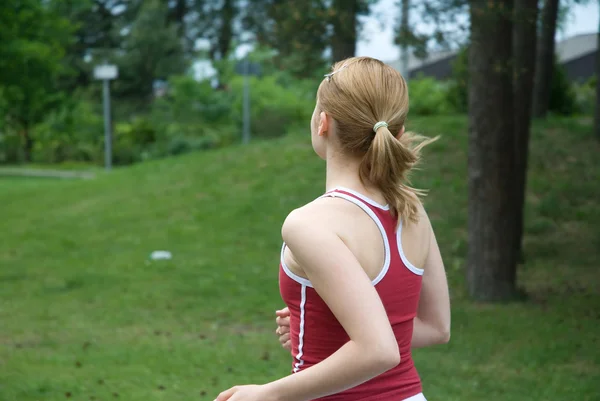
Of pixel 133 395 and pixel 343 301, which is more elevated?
pixel 343 301

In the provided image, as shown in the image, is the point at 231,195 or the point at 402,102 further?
the point at 231,195

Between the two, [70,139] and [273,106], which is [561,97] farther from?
[70,139]

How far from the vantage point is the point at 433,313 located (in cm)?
223

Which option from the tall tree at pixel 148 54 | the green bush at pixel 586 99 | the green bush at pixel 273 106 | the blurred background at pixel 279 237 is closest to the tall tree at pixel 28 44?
the blurred background at pixel 279 237

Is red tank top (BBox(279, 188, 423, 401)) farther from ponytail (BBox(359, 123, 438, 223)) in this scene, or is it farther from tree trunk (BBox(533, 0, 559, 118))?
tree trunk (BBox(533, 0, 559, 118))

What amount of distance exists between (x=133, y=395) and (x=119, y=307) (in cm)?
363

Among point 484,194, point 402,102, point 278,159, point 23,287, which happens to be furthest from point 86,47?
point 402,102

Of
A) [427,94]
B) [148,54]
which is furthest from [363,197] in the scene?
[148,54]

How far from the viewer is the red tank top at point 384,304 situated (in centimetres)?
186

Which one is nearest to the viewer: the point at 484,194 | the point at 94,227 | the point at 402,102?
the point at 402,102

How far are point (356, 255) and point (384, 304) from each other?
A: 0.49 ft

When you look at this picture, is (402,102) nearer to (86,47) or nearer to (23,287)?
(23,287)

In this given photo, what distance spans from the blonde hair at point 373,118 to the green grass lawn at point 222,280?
4.49 m

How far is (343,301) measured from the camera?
1.72 m
